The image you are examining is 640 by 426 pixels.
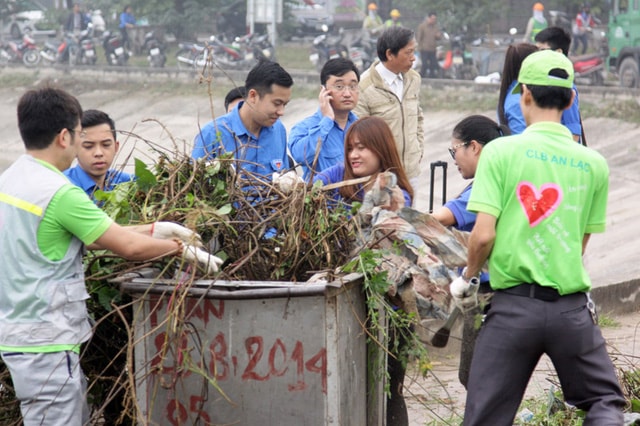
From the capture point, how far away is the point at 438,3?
1006 inches

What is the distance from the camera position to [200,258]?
11.9 ft

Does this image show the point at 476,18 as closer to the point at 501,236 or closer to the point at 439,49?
Answer: the point at 439,49

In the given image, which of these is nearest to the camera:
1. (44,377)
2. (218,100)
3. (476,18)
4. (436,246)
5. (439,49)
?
(44,377)

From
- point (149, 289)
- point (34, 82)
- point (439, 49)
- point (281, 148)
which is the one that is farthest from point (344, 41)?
point (149, 289)

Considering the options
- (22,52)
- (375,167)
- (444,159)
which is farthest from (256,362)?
(22,52)

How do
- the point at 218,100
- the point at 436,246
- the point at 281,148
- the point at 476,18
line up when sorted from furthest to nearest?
the point at 476,18
the point at 218,100
the point at 281,148
the point at 436,246

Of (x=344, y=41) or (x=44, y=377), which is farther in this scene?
(x=344, y=41)

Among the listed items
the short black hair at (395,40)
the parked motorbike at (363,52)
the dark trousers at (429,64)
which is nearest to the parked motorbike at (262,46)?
the parked motorbike at (363,52)

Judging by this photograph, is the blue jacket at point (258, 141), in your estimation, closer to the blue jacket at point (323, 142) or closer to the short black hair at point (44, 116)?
the blue jacket at point (323, 142)

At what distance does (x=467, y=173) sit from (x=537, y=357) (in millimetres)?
1148

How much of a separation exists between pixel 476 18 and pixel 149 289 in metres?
22.0

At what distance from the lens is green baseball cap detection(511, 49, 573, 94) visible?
139 inches

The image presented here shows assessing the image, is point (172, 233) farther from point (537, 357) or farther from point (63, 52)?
point (63, 52)

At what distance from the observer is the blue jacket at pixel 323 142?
564 cm
